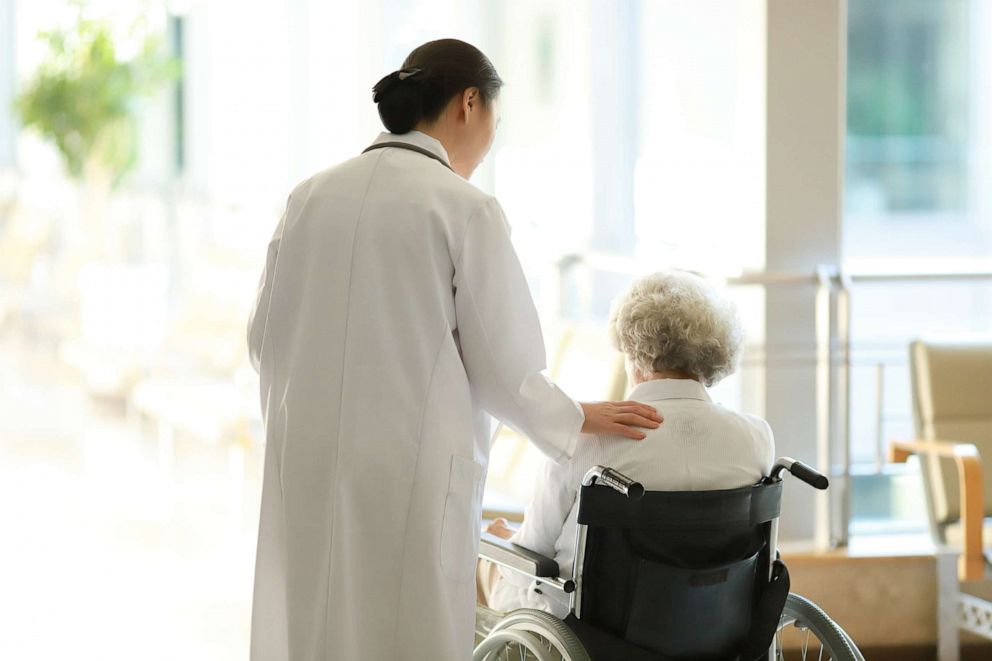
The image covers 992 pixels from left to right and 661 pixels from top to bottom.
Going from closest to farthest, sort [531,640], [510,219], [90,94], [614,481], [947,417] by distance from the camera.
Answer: [614,481] < [531,640] < [947,417] < [510,219] < [90,94]

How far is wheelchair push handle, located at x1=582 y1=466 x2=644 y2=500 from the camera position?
6.03ft

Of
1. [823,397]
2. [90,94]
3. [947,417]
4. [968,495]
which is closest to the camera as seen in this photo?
[968,495]

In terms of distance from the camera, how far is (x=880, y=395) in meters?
3.85

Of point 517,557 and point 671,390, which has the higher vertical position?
point 671,390

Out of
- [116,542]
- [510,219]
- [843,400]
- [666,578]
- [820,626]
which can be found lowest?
[116,542]

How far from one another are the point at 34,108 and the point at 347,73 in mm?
3292

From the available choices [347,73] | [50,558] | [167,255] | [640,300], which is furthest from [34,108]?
[640,300]

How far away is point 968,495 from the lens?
326 cm

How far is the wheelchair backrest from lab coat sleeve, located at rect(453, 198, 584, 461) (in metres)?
0.14

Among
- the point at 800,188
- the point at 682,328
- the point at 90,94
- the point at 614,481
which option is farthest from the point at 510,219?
the point at 614,481

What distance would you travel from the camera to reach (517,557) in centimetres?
208

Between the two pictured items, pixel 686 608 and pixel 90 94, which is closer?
pixel 686 608

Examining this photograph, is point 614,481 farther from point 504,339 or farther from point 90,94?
point 90,94

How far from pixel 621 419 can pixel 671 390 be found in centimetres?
12
